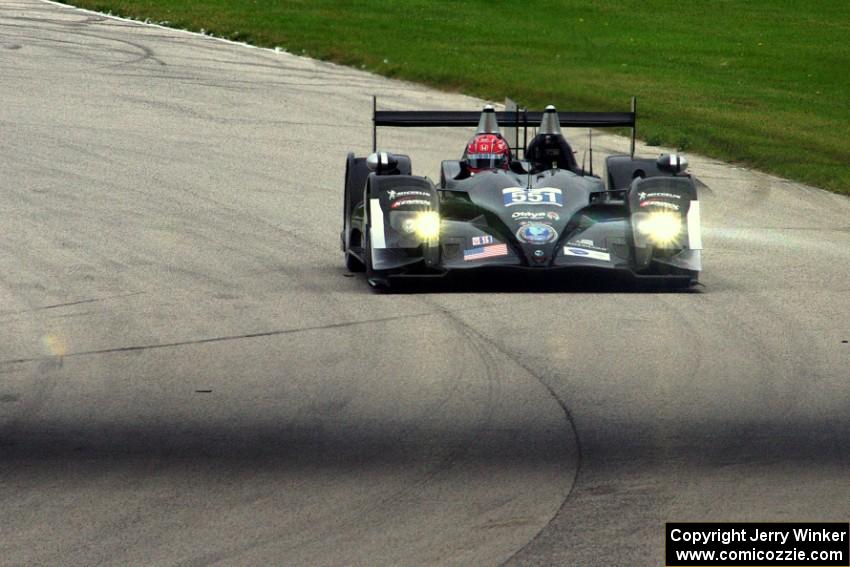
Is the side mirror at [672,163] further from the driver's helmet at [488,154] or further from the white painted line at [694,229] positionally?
the driver's helmet at [488,154]

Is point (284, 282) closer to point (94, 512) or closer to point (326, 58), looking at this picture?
point (94, 512)

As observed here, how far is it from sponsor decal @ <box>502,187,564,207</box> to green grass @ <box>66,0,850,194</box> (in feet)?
26.8

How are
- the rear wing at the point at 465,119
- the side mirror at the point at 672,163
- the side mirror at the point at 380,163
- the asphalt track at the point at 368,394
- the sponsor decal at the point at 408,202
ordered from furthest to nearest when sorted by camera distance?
the rear wing at the point at 465,119 → the side mirror at the point at 672,163 → the side mirror at the point at 380,163 → the sponsor decal at the point at 408,202 → the asphalt track at the point at 368,394

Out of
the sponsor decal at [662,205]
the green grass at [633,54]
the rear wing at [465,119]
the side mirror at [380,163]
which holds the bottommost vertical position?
the green grass at [633,54]

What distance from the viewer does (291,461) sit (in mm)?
7805

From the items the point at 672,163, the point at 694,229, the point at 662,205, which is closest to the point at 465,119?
the point at 672,163

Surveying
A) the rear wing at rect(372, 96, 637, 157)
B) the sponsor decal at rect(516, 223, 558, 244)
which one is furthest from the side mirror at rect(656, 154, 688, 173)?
the sponsor decal at rect(516, 223, 558, 244)

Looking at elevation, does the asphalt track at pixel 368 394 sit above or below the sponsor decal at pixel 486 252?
below

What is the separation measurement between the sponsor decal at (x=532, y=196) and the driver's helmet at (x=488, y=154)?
1210 millimetres

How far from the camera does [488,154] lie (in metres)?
13.7

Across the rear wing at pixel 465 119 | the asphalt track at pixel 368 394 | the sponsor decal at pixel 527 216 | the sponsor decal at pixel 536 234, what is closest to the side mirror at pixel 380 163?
the rear wing at pixel 465 119

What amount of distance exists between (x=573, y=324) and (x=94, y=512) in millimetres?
4782

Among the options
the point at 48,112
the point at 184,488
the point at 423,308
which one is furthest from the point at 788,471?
the point at 48,112

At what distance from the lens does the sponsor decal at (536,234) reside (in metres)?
11.8
